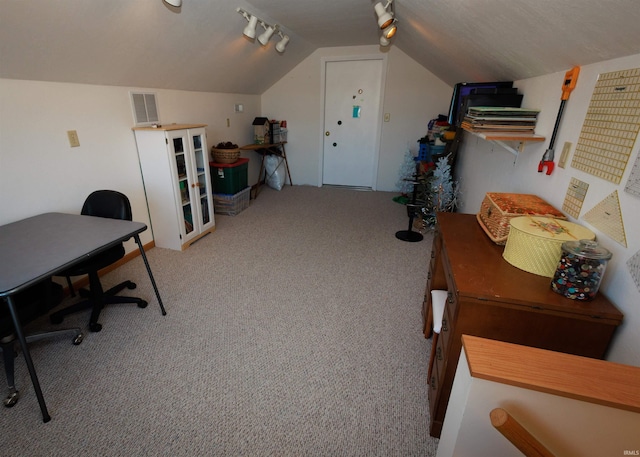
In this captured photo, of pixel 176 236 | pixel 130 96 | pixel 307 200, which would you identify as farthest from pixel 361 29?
pixel 176 236

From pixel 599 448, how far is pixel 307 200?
435 centimetres

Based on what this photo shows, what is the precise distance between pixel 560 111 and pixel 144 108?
330cm

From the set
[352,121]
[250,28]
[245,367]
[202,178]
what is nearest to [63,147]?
[202,178]

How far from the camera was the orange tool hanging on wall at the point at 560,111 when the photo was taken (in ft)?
4.87

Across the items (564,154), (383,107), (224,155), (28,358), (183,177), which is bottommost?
(28,358)

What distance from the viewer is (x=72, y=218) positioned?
213cm

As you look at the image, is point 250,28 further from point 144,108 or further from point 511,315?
point 511,315

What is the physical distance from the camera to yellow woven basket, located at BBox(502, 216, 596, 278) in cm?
120

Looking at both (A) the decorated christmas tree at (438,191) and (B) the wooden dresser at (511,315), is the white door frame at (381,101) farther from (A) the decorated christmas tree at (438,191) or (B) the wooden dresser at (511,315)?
(B) the wooden dresser at (511,315)

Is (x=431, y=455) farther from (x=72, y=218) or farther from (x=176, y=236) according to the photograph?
(x=176, y=236)

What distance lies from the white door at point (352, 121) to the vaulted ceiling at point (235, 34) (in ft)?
3.90

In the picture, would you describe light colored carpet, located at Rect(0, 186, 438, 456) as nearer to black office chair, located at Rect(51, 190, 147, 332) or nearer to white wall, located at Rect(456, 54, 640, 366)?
black office chair, located at Rect(51, 190, 147, 332)

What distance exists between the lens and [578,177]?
1396 mm

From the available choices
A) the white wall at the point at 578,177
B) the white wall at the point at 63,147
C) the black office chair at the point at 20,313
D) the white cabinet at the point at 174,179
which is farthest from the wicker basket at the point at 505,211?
the white wall at the point at 63,147
